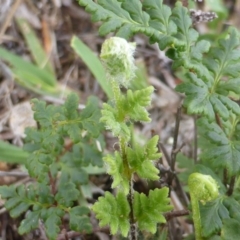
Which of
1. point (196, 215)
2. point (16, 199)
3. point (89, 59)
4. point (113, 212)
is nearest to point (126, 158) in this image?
point (113, 212)

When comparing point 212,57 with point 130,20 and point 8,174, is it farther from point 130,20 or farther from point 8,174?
point 8,174

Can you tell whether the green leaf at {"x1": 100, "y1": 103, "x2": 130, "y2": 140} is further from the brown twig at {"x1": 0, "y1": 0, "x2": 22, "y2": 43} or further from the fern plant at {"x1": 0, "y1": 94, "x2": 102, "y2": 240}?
the brown twig at {"x1": 0, "y1": 0, "x2": 22, "y2": 43}

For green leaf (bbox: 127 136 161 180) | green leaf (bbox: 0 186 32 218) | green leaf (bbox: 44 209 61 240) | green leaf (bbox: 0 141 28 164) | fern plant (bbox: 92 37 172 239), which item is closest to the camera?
fern plant (bbox: 92 37 172 239)

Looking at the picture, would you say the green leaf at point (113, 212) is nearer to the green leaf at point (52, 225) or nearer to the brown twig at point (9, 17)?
the green leaf at point (52, 225)

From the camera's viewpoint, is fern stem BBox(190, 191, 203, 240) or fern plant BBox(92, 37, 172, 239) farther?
fern stem BBox(190, 191, 203, 240)

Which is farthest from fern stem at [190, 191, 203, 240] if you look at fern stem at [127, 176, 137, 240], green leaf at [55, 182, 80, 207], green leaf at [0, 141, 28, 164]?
green leaf at [0, 141, 28, 164]

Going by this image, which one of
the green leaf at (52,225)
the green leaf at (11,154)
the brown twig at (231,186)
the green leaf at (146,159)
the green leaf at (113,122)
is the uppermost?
the green leaf at (113,122)

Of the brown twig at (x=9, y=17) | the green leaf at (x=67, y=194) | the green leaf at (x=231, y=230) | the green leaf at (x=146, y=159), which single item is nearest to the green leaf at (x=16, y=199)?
the green leaf at (x=67, y=194)
